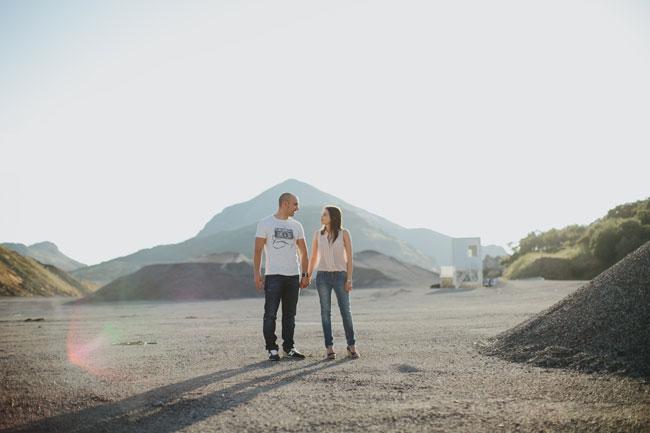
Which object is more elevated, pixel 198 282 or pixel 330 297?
pixel 330 297

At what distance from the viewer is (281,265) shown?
6711 mm

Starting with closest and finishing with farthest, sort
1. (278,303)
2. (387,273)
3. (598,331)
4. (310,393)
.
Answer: (310,393), (598,331), (278,303), (387,273)

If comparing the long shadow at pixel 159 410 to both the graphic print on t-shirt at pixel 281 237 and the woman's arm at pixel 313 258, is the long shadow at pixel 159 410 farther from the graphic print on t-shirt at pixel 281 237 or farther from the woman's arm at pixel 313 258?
the graphic print on t-shirt at pixel 281 237

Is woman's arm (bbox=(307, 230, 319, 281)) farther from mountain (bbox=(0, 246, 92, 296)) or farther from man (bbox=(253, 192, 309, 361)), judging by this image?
mountain (bbox=(0, 246, 92, 296))

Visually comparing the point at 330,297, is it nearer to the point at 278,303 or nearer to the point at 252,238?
the point at 278,303

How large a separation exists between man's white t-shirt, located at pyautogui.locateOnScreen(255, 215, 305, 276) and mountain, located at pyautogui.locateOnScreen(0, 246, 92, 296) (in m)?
32.8

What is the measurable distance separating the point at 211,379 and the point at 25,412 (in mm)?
1652

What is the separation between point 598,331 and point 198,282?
34.0 metres

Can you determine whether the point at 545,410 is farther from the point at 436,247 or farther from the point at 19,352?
the point at 436,247

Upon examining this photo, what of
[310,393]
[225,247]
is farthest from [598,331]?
[225,247]

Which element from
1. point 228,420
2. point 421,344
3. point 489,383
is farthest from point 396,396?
point 421,344

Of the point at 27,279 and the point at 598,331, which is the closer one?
the point at 598,331

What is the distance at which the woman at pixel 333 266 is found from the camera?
666 centimetres

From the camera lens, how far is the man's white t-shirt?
669cm
